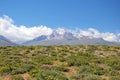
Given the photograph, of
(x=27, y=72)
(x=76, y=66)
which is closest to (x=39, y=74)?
(x=27, y=72)

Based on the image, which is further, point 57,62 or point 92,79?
point 57,62

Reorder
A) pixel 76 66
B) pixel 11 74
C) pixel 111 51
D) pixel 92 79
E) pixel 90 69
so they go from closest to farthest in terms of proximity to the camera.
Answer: pixel 92 79, pixel 11 74, pixel 90 69, pixel 76 66, pixel 111 51

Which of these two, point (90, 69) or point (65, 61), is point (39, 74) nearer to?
point (90, 69)

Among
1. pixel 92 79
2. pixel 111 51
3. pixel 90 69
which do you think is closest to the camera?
pixel 92 79

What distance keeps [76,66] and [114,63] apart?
3.99 m

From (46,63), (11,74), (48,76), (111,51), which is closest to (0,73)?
(11,74)

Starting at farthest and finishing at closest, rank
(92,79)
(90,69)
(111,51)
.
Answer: (111,51)
(90,69)
(92,79)

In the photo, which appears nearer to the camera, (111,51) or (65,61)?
(65,61)

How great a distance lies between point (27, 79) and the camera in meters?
18.5

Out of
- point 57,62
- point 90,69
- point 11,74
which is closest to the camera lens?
point 11,74

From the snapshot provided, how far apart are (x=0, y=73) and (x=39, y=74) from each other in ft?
11.0

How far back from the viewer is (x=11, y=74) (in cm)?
1988

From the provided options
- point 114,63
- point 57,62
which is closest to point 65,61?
point 57,62

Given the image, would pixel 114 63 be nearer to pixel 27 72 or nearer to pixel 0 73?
pixel 27 72
